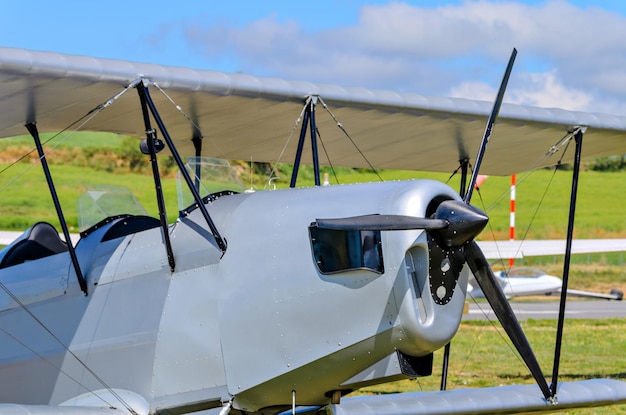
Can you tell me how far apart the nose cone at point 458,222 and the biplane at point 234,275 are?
0.03ft

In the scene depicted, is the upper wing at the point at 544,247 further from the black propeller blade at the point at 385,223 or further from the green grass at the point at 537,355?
the black propeller blade at the point at 385,223

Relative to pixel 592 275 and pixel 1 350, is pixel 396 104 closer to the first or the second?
pixel 1 350

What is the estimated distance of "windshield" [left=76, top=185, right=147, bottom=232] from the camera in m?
8.13

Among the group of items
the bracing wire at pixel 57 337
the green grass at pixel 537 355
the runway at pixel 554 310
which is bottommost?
the runway at pixel 554 310

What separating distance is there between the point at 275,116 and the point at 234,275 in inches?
90.0

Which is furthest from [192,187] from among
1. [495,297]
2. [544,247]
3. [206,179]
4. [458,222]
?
[544,247]

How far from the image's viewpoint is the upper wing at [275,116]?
285 inches

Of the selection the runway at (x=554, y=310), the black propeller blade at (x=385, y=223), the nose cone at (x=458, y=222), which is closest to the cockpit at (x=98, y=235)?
the black propeller blade at (x=385, y=223)

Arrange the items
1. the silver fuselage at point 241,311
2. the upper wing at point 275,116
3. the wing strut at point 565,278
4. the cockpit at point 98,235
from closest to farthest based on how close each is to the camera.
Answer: the silver fuselage at point 241,311
the upper wing at point 275,116
the cockpit at point 98,235
the wing strut at point 565,278

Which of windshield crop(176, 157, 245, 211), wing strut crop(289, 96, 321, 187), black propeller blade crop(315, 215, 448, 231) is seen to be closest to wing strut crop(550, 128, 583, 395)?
wing strut crop(289, 96, 321, 187)

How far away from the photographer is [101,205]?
322 inches

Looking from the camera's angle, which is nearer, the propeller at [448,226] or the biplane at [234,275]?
the propeller at [448,226]

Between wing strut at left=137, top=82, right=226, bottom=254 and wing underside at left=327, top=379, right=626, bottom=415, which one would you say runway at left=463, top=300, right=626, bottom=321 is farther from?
wing strut at left=137, top=82, right=226, bottom=254

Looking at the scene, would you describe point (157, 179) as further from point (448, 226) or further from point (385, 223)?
→ point (448, 226)
